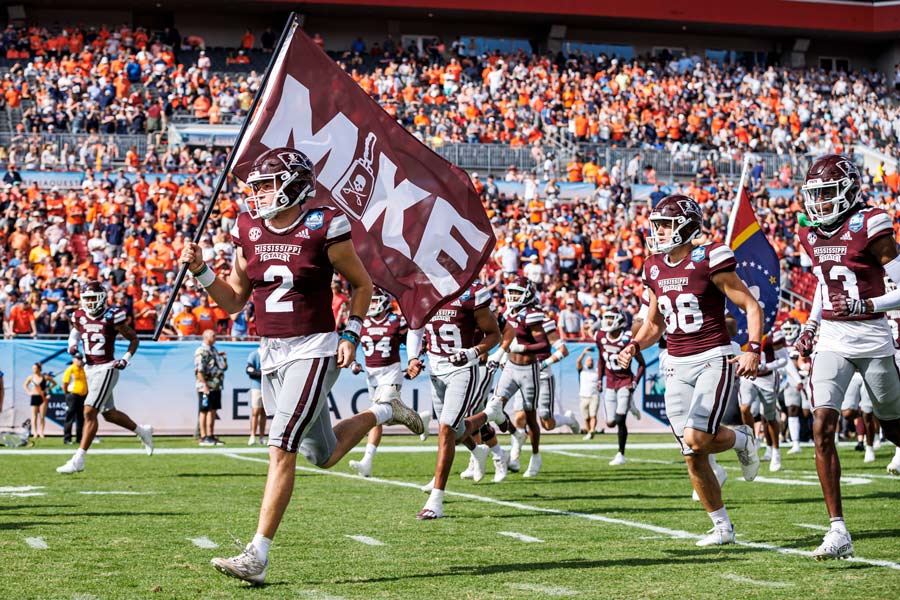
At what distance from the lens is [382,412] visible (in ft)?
24.1

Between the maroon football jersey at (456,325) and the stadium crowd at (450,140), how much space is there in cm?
951

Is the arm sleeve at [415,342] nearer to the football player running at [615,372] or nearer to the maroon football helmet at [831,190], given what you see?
the football player running at [615,372]

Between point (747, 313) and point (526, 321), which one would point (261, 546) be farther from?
point (526, 321)

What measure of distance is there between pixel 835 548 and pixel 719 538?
0.79 meters

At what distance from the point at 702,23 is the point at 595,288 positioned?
20.1m

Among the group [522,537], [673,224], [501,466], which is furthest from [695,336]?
[501,466]

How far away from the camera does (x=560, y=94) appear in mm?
34000

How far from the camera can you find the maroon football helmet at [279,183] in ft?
20.0

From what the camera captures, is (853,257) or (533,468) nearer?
(853,257)

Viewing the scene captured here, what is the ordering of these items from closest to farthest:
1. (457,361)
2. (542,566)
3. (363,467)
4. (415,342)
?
1. (542,566)
2. (457,361)
3. (415,342)
4. (363,467)

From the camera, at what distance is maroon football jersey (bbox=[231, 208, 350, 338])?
6098 mm

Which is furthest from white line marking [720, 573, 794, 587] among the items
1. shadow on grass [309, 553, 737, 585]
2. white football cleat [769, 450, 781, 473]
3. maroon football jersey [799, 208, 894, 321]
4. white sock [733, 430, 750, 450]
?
white football cleat [769, 450, 781, 473]

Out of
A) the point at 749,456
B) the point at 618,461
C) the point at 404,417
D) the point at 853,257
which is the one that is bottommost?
the point at 618,461

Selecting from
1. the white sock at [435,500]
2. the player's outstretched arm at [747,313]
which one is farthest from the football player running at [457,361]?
the player's outstretched arm at [747,313]
